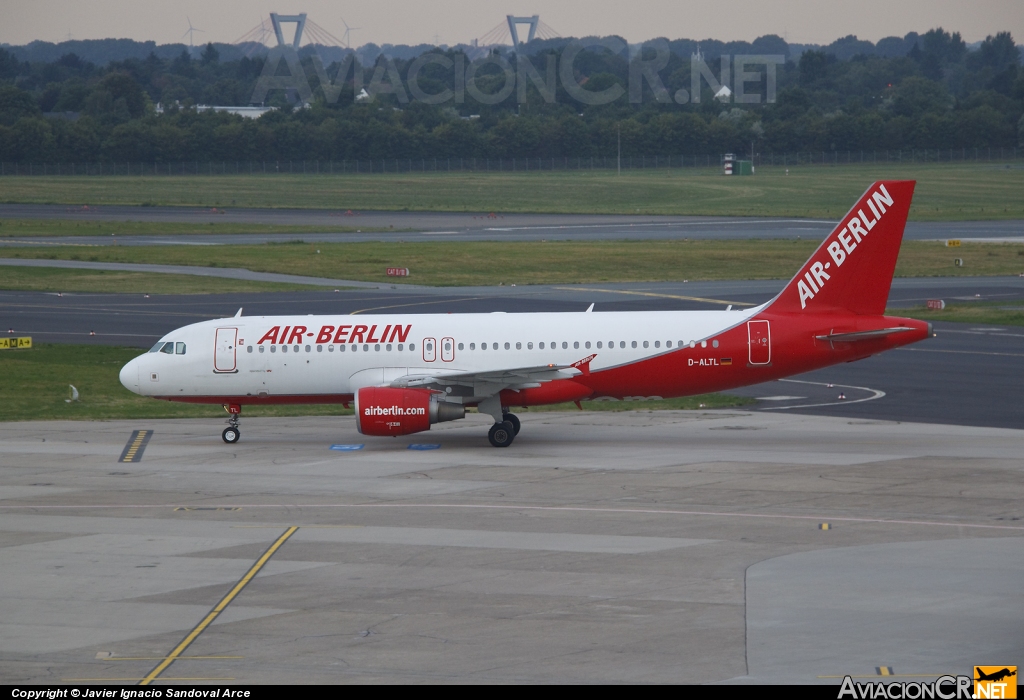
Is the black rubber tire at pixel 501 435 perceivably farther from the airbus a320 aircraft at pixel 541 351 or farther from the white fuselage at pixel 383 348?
the white fuselage at pixel 383 348

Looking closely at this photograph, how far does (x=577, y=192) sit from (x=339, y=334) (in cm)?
12580

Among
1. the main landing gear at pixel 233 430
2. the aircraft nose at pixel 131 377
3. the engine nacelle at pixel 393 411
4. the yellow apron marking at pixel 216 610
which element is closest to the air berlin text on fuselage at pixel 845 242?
the engine nacelle at pixel 393 411

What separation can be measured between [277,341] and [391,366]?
12.5 feet

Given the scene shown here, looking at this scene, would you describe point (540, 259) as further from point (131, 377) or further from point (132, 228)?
point (131, 377)

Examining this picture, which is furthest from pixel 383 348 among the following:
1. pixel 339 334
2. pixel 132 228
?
pixel 132 228

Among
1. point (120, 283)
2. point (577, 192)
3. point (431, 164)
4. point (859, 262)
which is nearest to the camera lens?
point (859, 262)

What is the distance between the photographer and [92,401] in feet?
150

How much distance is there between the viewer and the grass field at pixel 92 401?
43875mm

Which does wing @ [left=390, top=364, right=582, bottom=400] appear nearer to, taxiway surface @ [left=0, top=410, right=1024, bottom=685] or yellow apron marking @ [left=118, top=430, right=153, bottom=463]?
taxiway surface @ [left=0, top=410, right=1024, bottom=685]

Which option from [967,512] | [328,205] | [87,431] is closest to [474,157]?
[328,205]

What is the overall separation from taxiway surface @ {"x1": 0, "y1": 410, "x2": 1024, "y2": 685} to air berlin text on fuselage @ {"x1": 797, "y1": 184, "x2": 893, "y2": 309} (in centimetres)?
484

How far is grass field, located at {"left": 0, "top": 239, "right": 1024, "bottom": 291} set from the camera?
3246 inches

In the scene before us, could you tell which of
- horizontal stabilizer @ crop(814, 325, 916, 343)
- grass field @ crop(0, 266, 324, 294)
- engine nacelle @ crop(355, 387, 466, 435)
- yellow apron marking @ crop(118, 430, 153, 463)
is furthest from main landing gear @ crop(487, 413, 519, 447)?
grass field @ crop(0, 266, 324, 294)

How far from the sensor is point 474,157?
19975 centimetres
